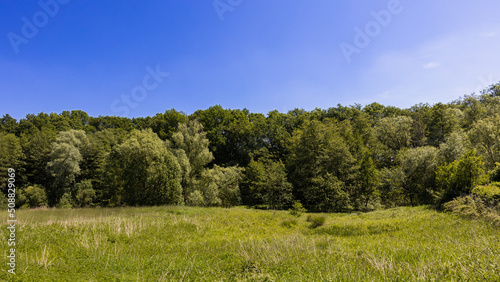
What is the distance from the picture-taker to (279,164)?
4125 cm

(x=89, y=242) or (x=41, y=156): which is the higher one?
(x=41, y=156)

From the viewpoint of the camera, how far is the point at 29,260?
7.26m

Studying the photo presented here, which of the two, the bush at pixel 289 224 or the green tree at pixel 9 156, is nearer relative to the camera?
the bush at pixel 289 224

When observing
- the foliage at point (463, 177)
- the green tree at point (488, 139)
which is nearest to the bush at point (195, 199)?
the foliage at point (463, 177)

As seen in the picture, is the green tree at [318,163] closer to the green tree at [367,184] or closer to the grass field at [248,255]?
the green tree at [367,184]

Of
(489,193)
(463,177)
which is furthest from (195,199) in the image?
(489,193)

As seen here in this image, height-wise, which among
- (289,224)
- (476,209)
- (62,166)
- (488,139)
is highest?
(488,139)

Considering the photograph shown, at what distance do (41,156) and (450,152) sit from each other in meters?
64.5

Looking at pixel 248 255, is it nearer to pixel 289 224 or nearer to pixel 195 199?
pixel 289 224

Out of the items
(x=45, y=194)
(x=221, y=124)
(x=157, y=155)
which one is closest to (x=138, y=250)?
(x=157, y=155)

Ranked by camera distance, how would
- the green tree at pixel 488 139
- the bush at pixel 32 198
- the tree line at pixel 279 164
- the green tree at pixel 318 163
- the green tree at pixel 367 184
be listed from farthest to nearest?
the bush at pixel 32 198 < the green tree at pixel 318 163 < the green tree at pixel 367 184 < the tree line at pixel 279 164 < the green tree at pixel 488 139

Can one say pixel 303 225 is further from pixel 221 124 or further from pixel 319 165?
pixel 221 124

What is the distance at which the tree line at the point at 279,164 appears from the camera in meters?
26.4

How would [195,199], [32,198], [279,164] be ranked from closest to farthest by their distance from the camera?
[195,199] → [32,198] → [279,164]
